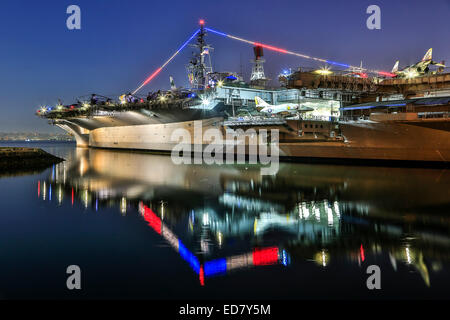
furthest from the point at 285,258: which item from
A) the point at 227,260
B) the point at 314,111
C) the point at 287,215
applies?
the point at 314,111

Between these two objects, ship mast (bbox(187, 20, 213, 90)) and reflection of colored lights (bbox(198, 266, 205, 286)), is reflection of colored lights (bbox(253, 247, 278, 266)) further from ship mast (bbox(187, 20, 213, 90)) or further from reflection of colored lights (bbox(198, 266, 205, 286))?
ship mast (bbox(187, 20, 213, 90))

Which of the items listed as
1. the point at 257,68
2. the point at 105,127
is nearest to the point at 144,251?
the point at 257,68

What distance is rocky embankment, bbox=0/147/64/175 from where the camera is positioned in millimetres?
24781

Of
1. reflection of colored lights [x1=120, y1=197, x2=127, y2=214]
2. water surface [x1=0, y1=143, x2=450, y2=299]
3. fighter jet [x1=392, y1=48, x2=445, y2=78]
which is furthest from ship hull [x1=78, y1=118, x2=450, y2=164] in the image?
reflection of colored lights [x1=120, y1=197, x2=127, y2=214]

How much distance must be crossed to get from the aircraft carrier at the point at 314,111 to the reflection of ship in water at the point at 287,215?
424 centimetres

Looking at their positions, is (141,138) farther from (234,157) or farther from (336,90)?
(336,90)

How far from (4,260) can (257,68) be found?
3517 cm

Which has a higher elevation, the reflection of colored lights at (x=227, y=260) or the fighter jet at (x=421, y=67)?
the fighter jet at (x=421, y=67)

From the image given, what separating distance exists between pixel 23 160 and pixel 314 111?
28.4m

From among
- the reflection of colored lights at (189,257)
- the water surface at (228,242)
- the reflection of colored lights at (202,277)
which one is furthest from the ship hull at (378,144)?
the reflection of colored lights at (202,277)

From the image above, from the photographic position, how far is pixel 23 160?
1076 inches

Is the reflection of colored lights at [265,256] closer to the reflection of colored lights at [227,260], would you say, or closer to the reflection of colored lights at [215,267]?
the reflection of colored lights at [227,260]

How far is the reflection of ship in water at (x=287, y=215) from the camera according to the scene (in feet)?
20.0

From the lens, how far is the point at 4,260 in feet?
19.6
